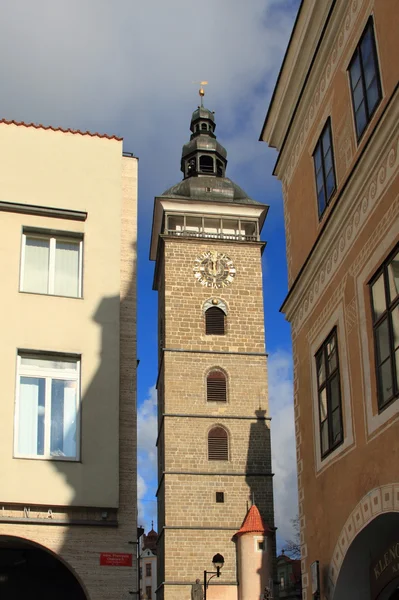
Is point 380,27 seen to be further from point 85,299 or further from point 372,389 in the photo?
point 85,299

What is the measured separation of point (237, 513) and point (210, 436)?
348 cm

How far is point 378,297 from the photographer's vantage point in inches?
366

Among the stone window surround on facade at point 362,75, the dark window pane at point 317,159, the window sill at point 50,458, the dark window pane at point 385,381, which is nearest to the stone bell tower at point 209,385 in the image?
the window sill at point 50,458

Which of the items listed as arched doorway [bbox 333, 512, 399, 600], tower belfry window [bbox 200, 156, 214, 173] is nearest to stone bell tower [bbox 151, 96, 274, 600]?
tower belfry window [bbox 200, 156, 214, 173]

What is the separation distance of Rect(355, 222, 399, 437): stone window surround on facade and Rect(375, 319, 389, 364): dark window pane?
6.4 inches

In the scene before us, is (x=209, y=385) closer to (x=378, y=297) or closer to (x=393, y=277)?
(x=378, y=297)

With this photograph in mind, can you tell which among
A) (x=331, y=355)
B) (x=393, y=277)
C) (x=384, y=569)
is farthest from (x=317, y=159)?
(x=384, y=569)

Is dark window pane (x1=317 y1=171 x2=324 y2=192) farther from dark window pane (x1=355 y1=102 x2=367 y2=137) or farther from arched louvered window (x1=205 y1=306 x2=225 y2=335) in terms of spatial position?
arched louvered window (x1=205 y1=306 x2=225 y2=335)

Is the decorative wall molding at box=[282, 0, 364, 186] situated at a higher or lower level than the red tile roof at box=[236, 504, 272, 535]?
higher

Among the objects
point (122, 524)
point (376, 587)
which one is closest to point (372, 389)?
point (376, 587)

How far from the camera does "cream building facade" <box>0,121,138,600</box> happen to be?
1077cm

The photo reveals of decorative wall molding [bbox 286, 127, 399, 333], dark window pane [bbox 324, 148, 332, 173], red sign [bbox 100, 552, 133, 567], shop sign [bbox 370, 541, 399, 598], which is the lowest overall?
shop sign [bbox 370, 541, 399, 598]

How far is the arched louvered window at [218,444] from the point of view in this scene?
38156 millimetres

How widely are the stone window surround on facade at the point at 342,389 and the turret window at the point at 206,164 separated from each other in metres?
38.2
